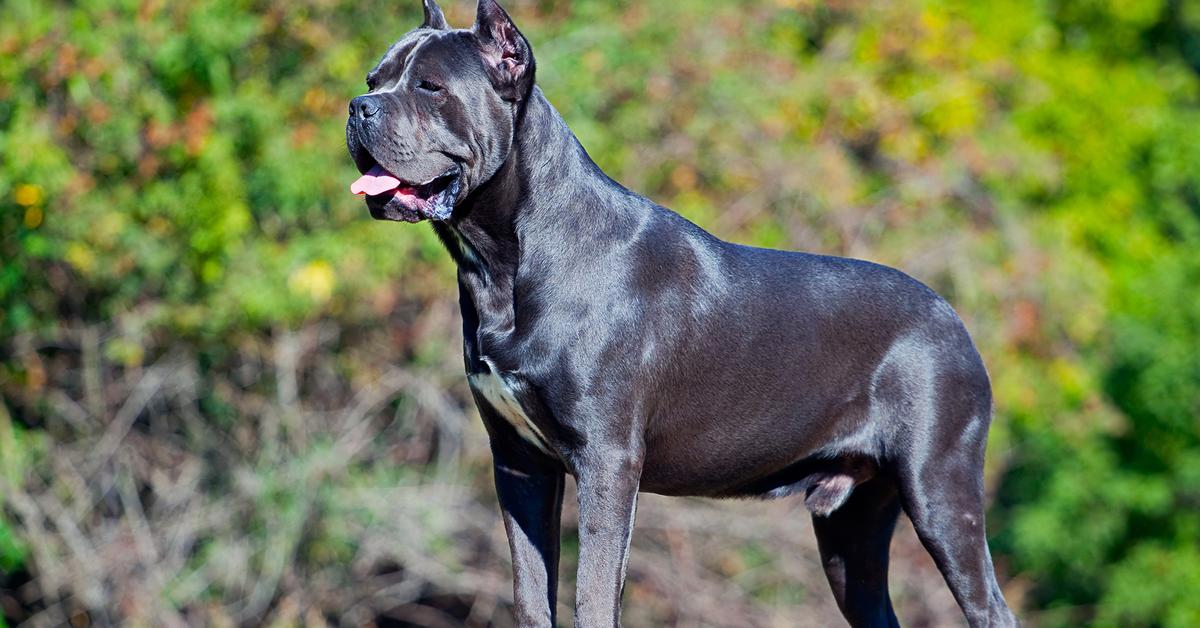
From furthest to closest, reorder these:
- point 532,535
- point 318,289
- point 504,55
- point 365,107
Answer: point 318,289
point 532,535
point 504,55
point 365,107

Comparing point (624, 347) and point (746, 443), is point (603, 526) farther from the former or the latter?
point (746, 443)

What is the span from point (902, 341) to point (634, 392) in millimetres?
949

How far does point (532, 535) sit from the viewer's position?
4.44 metres

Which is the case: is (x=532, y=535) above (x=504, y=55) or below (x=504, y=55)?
below

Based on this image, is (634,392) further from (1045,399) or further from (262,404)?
(1045,399)

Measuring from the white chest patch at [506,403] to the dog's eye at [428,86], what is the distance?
79 cm

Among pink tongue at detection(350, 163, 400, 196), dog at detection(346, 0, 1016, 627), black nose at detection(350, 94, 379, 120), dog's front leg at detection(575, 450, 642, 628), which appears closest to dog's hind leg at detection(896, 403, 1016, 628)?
dog at detection(346, 0, 1016, 627)

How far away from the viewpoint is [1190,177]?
58.5ft

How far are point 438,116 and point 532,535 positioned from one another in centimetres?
130

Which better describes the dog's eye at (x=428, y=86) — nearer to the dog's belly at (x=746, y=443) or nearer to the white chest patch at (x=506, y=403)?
the white chest patch at (x=506, y=403)

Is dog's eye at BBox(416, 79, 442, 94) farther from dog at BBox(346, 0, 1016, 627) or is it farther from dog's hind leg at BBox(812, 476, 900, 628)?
dog's hind leg at BBox(812, 476, 900, 628)

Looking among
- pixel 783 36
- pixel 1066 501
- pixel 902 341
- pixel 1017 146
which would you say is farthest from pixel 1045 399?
pixel 902 341

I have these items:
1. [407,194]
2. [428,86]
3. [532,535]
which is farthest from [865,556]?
[428,86]

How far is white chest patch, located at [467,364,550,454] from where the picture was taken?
13.7 ft
